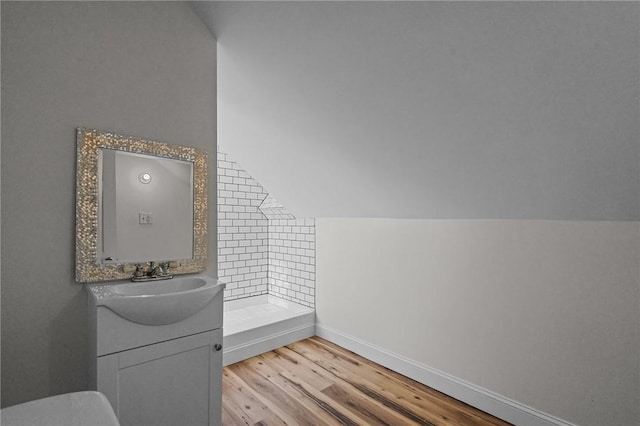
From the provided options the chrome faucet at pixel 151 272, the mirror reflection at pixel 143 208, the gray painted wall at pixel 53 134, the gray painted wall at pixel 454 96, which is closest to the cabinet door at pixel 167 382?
the gray painted wall at pixel 53 134

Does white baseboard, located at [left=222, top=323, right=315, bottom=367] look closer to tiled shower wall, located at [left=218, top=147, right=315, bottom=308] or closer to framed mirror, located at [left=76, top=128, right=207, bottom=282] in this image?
tiled shower wall, located at [left=218, top=147, right=315, bottom=308]

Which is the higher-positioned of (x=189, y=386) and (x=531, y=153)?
(x=531, y=153)

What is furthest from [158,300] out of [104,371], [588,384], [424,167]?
[588,384]

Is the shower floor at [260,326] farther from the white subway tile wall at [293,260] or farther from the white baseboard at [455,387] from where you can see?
the white baseboard at [455,387]

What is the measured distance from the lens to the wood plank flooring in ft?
7.03

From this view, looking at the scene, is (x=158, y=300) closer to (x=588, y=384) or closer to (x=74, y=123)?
(x=74, y=123)

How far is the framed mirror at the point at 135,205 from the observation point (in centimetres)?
157

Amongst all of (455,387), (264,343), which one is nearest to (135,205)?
(264,343)

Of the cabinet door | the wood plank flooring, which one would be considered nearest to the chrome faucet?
the cabinet door

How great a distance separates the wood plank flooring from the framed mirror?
1.08 meters

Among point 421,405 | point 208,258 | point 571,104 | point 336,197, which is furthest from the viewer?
point 336,197

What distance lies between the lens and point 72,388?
153 centimetres

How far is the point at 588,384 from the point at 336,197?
6.76ft

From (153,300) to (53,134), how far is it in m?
0.86
